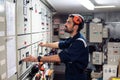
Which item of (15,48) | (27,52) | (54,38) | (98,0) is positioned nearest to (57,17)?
(54,38)

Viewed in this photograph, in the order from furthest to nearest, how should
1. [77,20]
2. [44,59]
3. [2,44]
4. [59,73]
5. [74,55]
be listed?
[59,73] → [77,20] → [74,55] → [44,59] → [2,44]

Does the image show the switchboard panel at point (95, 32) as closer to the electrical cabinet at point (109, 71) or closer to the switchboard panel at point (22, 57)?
the electrical cabinet at point (109, 71)

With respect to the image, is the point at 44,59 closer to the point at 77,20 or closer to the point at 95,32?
the point at 77,20

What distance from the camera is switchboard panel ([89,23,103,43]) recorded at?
704 cm

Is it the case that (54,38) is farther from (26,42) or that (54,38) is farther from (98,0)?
(26,42)

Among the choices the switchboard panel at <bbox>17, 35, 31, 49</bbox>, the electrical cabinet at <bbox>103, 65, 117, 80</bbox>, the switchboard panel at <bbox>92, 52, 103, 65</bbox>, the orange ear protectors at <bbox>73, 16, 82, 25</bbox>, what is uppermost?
the orange ear protectors at <bbox>73, 16, 82, 25</bbox>

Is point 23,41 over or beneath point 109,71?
over

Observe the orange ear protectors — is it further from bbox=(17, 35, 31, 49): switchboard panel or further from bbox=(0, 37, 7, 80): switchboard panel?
bbox=(0, 37, 7, 80): switchboard panel

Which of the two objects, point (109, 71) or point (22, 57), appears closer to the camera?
point (22, 57)

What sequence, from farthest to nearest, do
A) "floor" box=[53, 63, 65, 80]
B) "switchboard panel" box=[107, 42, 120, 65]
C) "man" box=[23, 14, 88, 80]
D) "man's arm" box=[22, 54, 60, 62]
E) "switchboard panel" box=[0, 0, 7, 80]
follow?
"floor" box=[53, 63, 65, 80] < "switchboard panel" box=[107, 42, 120, 65] < "man" box=[23, 14, 88, 80] < "man's arm" box=[22, 54, 60, 62] < "switchboard panel" box=[0, 0, 7, 80]

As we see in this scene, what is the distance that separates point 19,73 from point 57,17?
19.0ft

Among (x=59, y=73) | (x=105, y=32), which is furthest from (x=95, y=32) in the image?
(x=59, y=73)

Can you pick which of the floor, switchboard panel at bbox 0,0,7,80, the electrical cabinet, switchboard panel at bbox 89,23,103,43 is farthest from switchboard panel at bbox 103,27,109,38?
switchboard panel at bbox 0,0,7,80

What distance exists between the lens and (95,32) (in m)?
7.09
